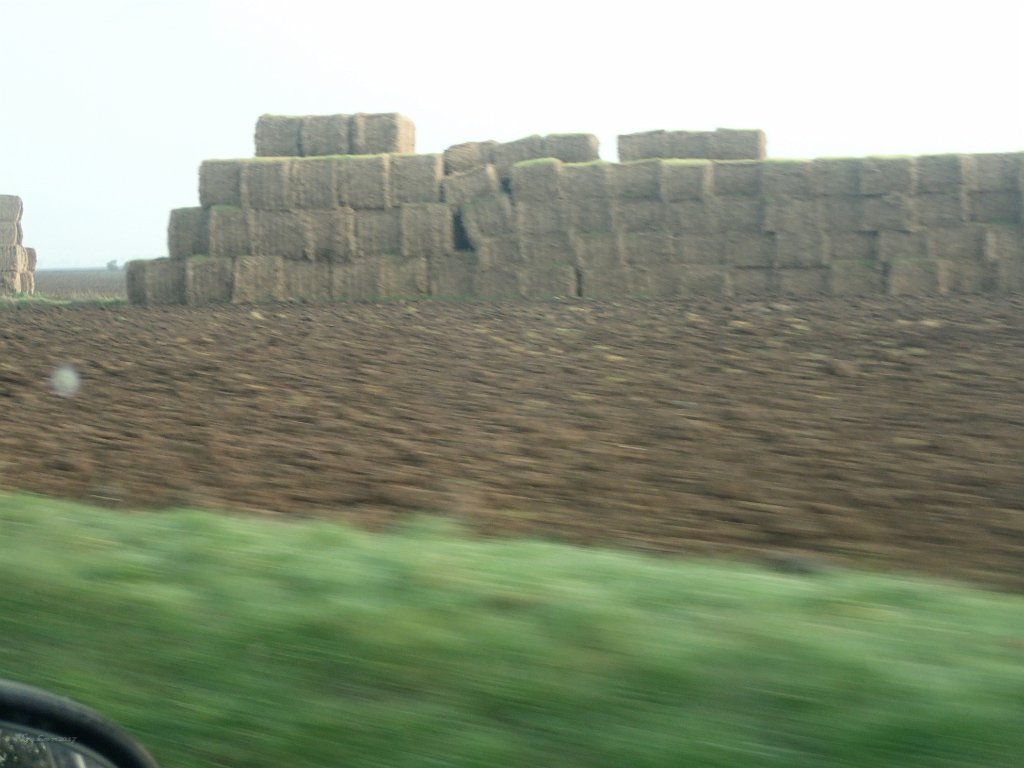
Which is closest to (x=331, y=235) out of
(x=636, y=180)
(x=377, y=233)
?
(x=377, y=233)

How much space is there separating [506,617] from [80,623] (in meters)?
1.41

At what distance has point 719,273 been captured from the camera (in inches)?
792

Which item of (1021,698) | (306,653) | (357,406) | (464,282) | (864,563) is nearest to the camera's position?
(1021,698)

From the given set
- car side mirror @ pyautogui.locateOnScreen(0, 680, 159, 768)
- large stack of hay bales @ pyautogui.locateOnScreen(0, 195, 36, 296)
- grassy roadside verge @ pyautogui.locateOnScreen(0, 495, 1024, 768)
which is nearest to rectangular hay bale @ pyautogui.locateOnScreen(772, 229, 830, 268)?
grassy roadside verge @ pyautogui.locateOnScreen(0, 495, 1024, 768)

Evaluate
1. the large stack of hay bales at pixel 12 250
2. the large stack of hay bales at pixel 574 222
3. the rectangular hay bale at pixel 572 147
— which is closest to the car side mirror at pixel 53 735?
the large stack of hay bales at pixel 574 222

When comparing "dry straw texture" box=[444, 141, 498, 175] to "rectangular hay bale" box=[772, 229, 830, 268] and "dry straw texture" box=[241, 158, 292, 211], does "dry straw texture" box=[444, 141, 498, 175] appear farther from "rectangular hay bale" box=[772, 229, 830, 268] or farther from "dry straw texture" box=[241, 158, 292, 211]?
"rectangular hay bale" box=[772, 229, 830, 268]

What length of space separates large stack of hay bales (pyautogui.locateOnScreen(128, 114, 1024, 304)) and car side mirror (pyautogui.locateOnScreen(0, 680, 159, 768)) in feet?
60.4

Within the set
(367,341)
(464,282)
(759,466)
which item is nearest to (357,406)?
(759,466)

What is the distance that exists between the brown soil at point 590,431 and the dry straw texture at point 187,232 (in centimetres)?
778

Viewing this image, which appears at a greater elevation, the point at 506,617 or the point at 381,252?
the point at 381,252

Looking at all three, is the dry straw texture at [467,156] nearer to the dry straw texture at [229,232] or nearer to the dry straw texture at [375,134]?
the dry straw texture at [375,134]

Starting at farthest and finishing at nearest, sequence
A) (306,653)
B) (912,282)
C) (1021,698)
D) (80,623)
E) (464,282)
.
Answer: (464,282) < (912,282) < (80,623) < (306,653) < (1021,698)

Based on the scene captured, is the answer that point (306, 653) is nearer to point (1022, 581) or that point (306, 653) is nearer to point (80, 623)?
point (80, 623)

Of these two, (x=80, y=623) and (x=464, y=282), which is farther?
(x=464, y=282)
